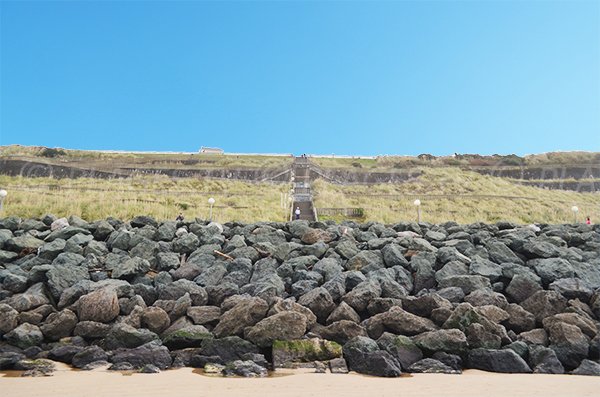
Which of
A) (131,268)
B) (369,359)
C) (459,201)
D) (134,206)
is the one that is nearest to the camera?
(369,359)

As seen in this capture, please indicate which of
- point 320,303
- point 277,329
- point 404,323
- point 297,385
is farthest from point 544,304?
point 297,385

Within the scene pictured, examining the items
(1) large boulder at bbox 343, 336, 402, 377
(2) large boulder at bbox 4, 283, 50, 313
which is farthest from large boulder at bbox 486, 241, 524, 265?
(2) large boulder at bbox 4, 283, 50, 313

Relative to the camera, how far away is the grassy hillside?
19859 millimetres

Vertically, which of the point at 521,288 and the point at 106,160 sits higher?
the point at 106,160

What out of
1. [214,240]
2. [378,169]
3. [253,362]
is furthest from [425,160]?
[253,362]

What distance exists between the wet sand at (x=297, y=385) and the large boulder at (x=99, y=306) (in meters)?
1.26

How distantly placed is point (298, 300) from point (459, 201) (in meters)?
20.8

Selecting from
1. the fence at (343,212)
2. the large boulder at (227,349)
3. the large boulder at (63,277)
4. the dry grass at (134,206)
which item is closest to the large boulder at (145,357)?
the large boulder at (227,349)

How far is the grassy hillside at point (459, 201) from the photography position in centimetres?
1986

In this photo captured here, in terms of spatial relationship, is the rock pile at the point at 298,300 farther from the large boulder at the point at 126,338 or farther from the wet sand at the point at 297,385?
the wet sand at the point at 297,385

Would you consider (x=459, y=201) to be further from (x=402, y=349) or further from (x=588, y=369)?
(x=402, y=349)

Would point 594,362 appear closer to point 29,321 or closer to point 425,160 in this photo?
point 29,321

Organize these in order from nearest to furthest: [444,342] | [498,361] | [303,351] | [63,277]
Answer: [498,361], [303,351], [444,342], [63,277]

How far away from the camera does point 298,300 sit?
6.04 m
